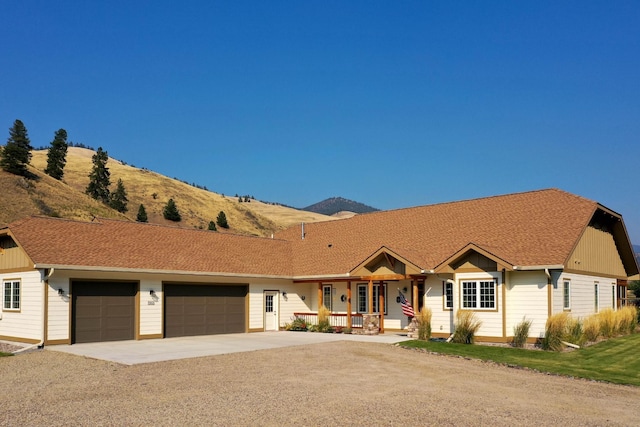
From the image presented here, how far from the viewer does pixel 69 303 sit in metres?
22.3

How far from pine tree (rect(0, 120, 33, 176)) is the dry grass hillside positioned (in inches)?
51.5

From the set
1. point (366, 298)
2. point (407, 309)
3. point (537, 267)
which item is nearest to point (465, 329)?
point (407, 309)

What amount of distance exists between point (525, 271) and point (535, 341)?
102 inches

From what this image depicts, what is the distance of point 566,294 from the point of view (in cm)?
2377

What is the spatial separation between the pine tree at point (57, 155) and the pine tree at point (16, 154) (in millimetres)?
14733

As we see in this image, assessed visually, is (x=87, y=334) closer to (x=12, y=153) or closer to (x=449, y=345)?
(x=449, y=345)

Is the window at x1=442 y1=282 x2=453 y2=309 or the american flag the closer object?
the window at x1=442 y1=282 x2=453 y2=309

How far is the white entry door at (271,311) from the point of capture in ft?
96.7

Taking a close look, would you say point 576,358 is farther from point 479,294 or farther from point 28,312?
point 28,312

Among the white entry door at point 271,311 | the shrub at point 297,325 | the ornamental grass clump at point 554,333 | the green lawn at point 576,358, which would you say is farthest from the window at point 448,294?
the white entry door at point 271,311

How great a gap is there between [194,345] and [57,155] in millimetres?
78703

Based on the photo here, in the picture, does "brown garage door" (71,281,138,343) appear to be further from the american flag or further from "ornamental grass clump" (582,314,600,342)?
"ornamental grass clump" (582,314,600,342)

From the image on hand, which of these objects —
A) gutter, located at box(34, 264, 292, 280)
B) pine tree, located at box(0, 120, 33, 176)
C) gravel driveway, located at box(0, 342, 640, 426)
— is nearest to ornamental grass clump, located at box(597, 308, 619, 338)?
gravel driveway, located at box(0, 342, 640, 426)

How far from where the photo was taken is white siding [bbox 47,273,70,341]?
21688mm
